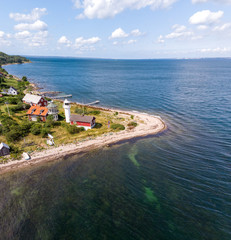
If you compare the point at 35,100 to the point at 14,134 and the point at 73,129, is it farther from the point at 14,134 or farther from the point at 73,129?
the point at 73,129

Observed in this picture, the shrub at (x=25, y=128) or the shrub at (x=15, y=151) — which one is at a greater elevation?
the shrub at (x=25, y=128)

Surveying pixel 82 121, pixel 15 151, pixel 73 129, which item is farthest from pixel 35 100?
pixel 15 151

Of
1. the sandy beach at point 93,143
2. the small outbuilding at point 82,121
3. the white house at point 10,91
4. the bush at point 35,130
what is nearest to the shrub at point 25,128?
the bush at point 35,130

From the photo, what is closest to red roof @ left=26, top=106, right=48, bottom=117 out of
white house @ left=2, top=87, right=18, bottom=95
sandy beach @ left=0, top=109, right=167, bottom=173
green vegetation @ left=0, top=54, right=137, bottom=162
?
green vegetation @ left=0, top=54, right=137, bottom=162

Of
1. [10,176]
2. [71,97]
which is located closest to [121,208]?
[10,176]

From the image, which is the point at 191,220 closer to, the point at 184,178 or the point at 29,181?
the point at 184,178

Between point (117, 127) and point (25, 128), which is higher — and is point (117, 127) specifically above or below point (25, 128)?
below

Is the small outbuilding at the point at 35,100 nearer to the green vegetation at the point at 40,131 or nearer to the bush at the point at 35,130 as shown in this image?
the green vegetation at the point at 40,131

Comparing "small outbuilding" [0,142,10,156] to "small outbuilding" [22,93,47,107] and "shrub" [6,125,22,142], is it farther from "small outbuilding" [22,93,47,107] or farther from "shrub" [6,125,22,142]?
"small outbuilding" [22,93,47,107]
